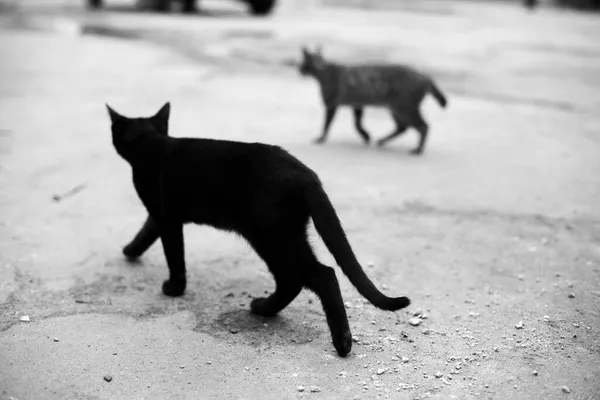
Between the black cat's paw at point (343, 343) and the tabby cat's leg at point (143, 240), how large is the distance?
1232 mm

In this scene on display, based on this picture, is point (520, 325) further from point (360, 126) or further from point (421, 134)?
point (360, 126)

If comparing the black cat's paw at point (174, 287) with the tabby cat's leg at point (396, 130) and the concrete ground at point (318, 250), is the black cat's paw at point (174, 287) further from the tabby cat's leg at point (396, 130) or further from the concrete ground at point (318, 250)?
the tabby cat's leg at point (396, 130)

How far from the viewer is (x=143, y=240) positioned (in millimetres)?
3578

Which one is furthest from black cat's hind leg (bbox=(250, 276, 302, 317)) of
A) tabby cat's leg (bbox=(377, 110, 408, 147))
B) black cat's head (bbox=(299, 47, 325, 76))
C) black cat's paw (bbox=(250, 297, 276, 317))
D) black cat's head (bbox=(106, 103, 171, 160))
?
black cat's head (bbox=(299, 47, 325, 76))

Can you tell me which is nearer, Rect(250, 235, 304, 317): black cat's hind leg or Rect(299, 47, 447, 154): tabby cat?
Rect(250, 235, 304, 317): black cat's hind leg

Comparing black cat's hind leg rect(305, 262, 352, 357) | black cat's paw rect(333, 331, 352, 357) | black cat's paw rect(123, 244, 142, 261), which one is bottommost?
black cat's paw rect(123, 244, 142, 261)

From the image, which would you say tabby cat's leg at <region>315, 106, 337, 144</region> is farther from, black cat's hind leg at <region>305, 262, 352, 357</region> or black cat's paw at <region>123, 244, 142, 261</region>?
black cat's hind leg at <region>305, 262, 352, 357</region>

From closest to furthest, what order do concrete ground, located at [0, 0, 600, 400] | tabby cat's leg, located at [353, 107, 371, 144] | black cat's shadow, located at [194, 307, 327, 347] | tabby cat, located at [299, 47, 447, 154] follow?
concrete ground, located at [0, 0, 600, 400] < black cat's shadow, located at [194, 307, 327, 347] < tabby cat, located at [299, 47, 447, 154] < tabby cat's leg, located at [353, 107, 371, 144]

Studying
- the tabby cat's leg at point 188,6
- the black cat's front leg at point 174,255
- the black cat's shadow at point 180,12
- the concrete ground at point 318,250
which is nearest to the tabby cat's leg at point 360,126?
the concrete ground at point 318,250

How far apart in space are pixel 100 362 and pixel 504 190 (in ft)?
11.1

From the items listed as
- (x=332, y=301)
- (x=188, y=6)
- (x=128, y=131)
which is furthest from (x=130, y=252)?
(x=188, y=6)

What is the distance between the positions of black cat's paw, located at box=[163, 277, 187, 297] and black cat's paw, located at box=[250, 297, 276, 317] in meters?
0.37

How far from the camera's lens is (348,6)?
789 inches

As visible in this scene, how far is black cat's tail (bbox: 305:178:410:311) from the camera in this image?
2.68m
